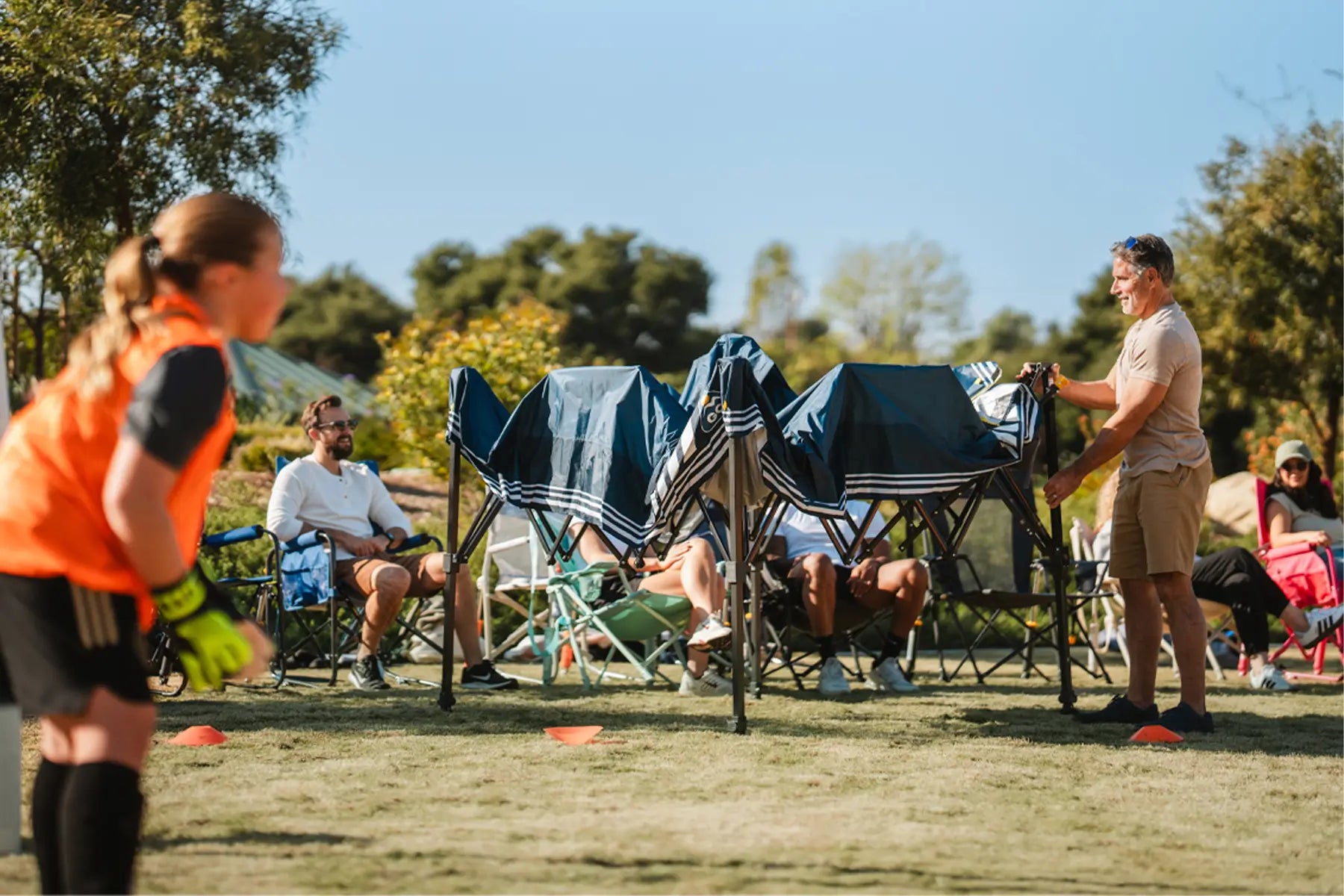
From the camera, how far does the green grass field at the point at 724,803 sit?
107 inches

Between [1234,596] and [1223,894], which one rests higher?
[1234,596]

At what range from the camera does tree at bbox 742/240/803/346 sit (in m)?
45.5

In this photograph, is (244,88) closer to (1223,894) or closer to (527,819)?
(527,819)

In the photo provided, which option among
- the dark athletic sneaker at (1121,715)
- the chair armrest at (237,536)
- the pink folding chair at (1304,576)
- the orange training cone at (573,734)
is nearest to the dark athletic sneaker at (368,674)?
the chair armrest at (237,536)

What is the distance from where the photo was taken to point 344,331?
1709 inches

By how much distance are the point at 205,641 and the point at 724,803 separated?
5.73ft

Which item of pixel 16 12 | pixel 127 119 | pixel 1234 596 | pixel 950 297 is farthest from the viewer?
pixel 950 297

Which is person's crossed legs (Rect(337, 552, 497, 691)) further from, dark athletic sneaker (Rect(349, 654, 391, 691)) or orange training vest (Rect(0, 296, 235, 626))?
orange training vest (Rect(0, 296, 235, 626))

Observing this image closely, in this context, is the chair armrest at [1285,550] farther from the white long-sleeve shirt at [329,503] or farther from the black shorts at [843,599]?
the white long-sleeve shirt at [329,503]

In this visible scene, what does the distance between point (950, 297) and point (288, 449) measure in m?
31.8

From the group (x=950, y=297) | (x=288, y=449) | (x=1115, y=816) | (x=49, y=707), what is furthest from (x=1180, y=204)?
(x=950, y=297)

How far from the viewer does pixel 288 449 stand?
1541 cm

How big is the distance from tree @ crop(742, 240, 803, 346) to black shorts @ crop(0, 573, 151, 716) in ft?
143

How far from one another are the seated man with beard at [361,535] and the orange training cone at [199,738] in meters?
1.83
